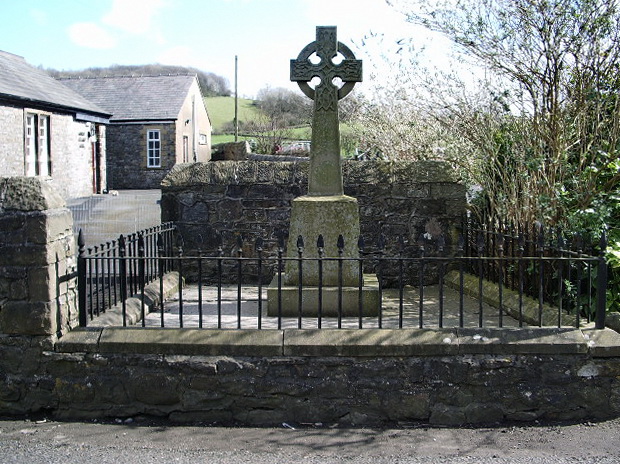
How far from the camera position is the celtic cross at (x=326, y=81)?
5859 millimetres

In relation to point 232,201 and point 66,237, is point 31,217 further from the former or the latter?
point 232,201

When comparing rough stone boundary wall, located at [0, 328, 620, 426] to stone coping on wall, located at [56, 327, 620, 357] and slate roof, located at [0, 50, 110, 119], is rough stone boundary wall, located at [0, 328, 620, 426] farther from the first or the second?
slate roof, located at [0, 50, 110, 119]

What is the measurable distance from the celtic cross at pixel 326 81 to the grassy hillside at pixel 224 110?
46.5 meters

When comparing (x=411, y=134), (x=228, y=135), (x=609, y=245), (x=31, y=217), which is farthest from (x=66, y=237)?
(x=228, y=135)

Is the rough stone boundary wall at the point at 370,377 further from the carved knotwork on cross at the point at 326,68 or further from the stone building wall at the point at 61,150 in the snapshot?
the stone building wall at the point at 61,150

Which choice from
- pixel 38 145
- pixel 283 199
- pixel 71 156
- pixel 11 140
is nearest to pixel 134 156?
pixel 71 156

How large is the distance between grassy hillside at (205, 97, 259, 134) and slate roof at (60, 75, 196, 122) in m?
16.9

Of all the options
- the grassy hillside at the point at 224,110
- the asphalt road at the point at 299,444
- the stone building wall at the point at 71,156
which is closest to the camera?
the asphalt road at the point at 299,444

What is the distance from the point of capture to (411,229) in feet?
25.4

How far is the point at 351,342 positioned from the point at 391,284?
3.37 m

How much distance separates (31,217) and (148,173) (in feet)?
92.8

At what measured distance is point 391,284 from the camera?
7.86 m

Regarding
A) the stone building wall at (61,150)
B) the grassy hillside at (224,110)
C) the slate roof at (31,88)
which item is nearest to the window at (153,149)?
the stone building wall at (61,150)

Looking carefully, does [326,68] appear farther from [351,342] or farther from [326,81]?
[351,342]
